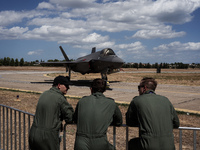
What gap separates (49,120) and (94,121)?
0.84 meters

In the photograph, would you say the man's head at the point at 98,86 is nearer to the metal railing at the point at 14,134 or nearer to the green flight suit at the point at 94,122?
the green flight suit at the point at 94,122

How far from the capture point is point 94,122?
2982 mm

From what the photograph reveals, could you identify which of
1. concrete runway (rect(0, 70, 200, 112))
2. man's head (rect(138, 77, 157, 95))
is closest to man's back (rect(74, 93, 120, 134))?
man's head (rect(138, 77, 157, 95))

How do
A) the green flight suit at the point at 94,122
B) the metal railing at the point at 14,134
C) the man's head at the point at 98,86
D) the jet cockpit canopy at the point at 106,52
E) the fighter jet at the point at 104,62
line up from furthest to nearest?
the jet cockpit canopy at the point at 106,52, the fighter jet at the point at 104,62, the metal railing at the point at 14,134, the man's head at the point at 98,86, the green flight suit at the point at 94,122

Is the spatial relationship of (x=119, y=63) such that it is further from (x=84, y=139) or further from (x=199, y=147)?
(x=84, y=139)

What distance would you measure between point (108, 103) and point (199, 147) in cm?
352

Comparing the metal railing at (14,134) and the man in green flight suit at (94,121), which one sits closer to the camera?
the man in green flight suit at (94,121)

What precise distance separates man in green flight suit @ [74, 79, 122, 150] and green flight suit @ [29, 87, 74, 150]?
40cm

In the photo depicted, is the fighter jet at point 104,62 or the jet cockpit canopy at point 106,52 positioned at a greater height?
the jet cockpit canopy at point 106,52

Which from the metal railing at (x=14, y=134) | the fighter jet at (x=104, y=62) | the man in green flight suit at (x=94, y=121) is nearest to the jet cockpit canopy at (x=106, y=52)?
the fighter jet at (x=104, y=62)

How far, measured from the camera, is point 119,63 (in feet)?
58.3

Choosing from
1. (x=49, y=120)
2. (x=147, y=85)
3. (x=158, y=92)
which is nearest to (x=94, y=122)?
(x=49, y=120)

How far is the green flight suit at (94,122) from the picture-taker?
2953mm

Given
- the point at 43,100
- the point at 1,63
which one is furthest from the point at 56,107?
the point at 1,63
